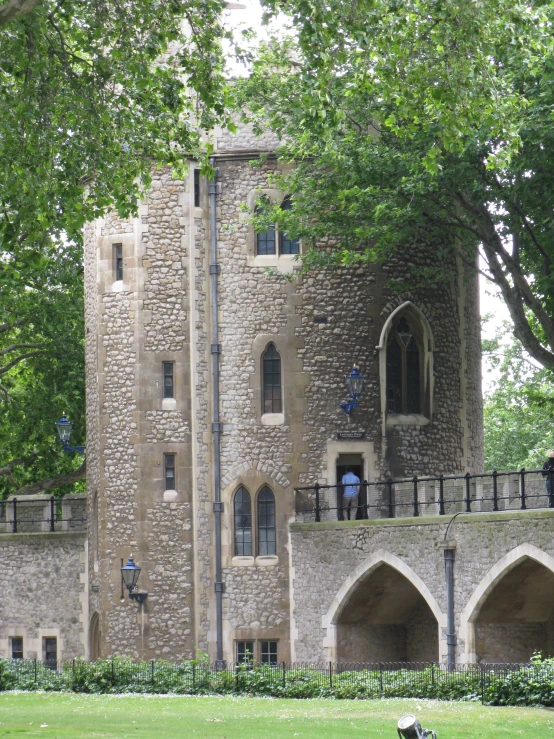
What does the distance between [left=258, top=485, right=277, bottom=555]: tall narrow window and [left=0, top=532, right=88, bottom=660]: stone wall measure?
4321mm

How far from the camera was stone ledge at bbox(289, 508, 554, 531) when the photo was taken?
22.8 m

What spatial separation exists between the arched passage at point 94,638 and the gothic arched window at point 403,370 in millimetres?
7153

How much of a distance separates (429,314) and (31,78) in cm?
1158

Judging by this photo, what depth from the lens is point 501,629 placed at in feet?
79.7

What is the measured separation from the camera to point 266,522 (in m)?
27.0

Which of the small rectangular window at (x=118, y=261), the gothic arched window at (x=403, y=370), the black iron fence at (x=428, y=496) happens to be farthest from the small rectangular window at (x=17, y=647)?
the gothic arched window at (x=403, y=370)

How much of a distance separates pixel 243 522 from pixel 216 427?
1.84 meters

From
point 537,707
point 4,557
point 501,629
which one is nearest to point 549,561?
point 501,629

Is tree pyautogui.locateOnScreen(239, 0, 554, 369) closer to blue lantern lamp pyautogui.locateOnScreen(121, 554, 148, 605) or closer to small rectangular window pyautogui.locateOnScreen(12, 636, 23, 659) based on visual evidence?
blue lantern lamp pyautogui.locateOnScreen(121, 554, 148, 605)

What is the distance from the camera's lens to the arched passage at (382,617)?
83.7ft

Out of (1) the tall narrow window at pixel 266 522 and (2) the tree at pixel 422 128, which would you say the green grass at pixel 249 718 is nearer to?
(1) the tall narrow window at pixel 266 522

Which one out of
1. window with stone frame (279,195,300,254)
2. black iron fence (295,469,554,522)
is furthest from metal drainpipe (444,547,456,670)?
window with stone frame (279,195,300,254)

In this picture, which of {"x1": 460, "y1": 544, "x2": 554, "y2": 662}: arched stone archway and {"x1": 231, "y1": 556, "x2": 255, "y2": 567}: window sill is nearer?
{"x1": 460, "y1": 544, "x2": 554, "y2": 662}: arched stone archway

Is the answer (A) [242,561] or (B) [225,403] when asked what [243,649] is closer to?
(A) [242,561]
